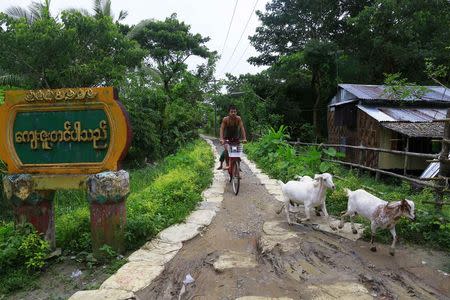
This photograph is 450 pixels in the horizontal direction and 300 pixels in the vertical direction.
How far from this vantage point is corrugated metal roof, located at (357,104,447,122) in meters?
13.5

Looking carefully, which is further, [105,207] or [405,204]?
[105,207]

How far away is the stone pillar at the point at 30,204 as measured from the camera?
4.89m

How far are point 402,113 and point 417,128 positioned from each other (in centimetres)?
228

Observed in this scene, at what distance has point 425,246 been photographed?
480cm

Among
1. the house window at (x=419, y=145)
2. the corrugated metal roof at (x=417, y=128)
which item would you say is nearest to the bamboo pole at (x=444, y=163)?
the corrugated metal roof at (x=417, y=128)

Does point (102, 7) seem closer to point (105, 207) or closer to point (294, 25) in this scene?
point (294, 25)

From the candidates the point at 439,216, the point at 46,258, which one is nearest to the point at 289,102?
the point at 439,216

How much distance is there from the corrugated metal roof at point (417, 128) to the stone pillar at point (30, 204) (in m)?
10.8

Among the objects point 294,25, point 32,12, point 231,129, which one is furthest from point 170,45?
point 231,129

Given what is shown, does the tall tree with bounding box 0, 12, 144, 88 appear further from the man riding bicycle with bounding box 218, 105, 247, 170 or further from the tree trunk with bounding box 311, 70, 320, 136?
the tree trunk with bounding box 311, 70, 320, 136

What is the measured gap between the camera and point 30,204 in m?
4.96

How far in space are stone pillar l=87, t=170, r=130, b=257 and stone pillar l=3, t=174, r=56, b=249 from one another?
0.75 m

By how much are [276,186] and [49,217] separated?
5.36 m

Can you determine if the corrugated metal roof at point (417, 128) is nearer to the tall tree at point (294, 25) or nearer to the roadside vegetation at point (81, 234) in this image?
the roadside vegetation at point (81, 234)
